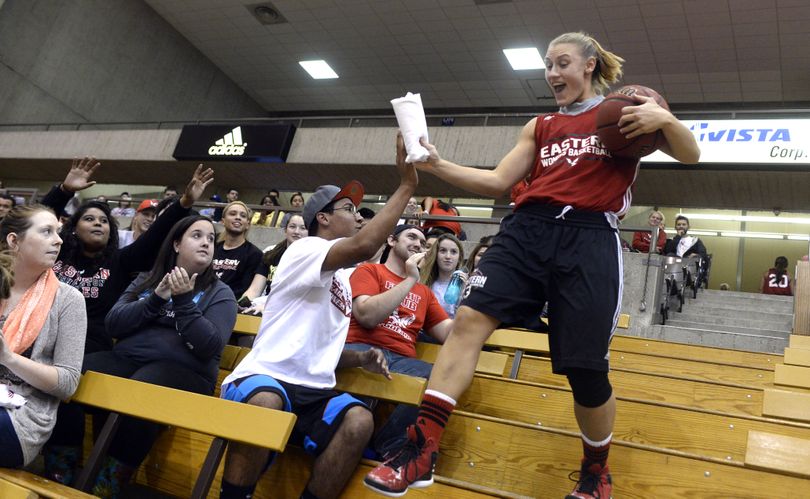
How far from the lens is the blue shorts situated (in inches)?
84.6

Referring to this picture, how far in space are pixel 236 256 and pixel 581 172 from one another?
116 inches

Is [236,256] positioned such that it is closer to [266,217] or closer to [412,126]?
[412,126]

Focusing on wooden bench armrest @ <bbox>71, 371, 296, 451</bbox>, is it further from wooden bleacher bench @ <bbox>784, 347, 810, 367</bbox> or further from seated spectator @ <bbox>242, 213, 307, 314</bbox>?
wooden bleacher bench @ <bbox>784, 347, 810, 367</bbox>

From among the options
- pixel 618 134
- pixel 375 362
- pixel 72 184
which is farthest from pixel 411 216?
pixel 618 134

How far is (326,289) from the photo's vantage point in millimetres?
2359

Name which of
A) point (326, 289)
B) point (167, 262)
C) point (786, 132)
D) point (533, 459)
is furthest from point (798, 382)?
point (786, 132)

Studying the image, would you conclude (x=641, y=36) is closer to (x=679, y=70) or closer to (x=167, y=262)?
(x=679, y=70)

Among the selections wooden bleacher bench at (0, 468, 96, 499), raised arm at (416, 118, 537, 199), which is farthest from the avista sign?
wooden bleacher bench at (0, 468, 96, 499)

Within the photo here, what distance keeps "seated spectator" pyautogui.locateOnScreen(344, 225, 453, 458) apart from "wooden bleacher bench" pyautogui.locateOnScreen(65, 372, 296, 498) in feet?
2.01

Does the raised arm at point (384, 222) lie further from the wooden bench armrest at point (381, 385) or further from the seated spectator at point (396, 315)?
the seated spectator at point (396, 315)

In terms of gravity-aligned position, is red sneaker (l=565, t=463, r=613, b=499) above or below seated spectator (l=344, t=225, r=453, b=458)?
below

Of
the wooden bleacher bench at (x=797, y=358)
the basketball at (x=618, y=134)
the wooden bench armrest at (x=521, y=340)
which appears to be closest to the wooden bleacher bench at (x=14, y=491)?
the basketball at (x=618, y=134)

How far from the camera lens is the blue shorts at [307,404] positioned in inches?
84.6

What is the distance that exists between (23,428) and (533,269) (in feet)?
5.47
